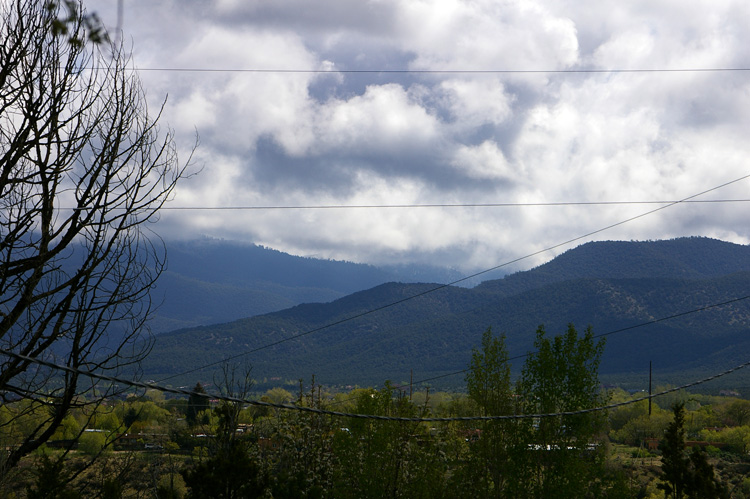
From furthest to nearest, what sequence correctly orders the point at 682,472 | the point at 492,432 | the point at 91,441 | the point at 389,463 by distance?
the point at 91,441 < the point at 492,432 < the point at 389,463 < the point at 682,472

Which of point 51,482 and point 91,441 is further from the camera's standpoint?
point 91,441

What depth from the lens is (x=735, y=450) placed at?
7669 centimetres

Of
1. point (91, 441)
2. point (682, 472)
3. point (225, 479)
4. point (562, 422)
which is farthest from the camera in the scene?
point (91, 441)

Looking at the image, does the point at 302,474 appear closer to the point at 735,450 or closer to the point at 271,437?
the point at 271,437

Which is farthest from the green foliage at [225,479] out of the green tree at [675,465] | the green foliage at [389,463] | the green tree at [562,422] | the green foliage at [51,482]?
the green tree at [562,422]

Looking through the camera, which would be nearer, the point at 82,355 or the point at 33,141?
the point at 33,141

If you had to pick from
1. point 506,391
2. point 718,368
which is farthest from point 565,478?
point 718,368

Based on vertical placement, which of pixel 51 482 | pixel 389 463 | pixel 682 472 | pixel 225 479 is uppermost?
pixel 51 482

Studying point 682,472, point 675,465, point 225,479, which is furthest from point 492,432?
point 225,479

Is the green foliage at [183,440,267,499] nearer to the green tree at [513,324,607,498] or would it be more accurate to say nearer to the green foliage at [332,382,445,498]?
the green foliage at [332,382,445,498]

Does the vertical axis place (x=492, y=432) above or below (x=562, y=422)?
below

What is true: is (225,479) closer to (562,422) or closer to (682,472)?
(682,472)

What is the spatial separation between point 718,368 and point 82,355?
7351 inches

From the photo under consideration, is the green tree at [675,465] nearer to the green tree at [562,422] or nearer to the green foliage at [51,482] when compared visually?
the green tree at [562,422]
